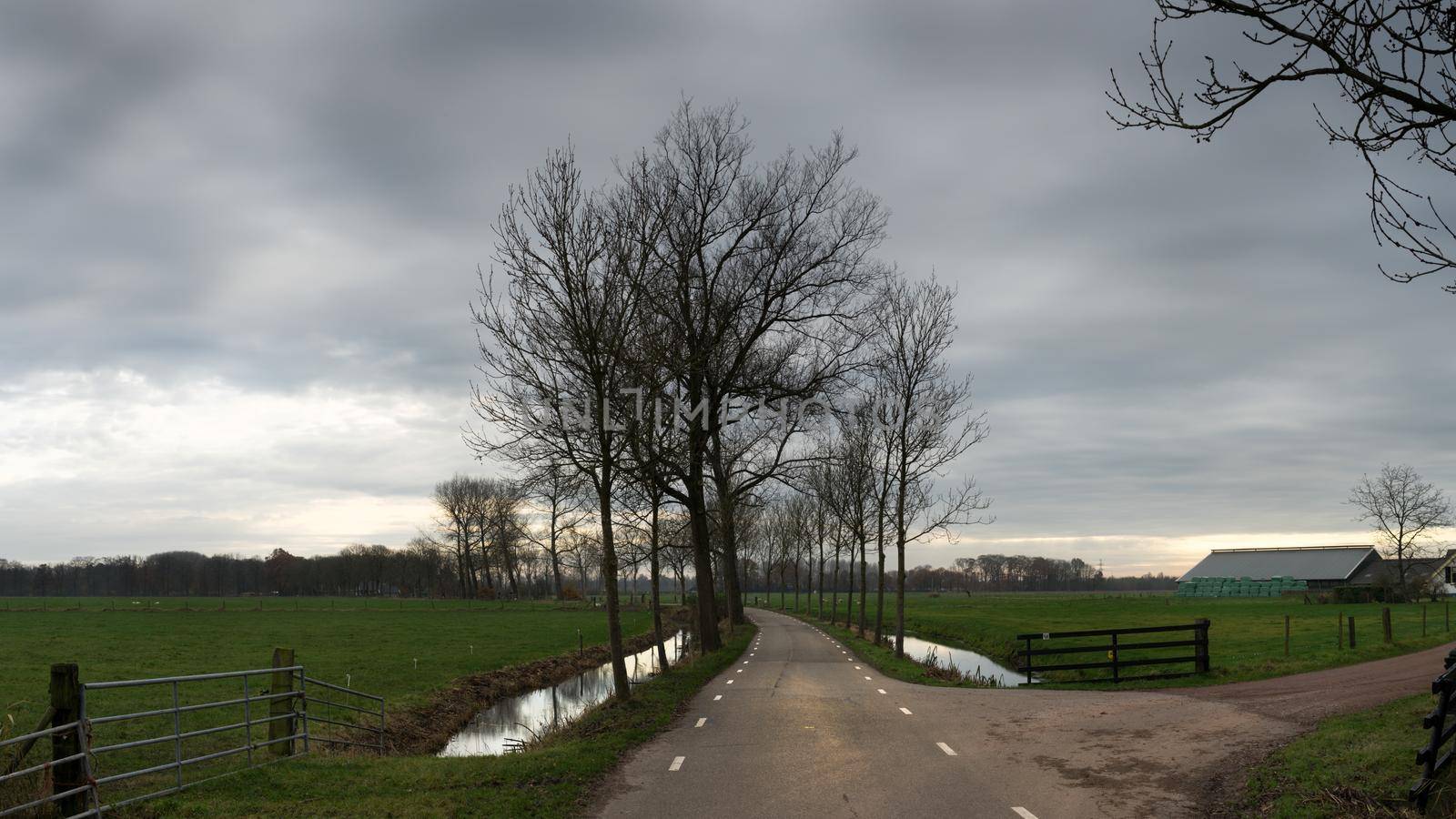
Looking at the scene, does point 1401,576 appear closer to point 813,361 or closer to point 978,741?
point 813,361

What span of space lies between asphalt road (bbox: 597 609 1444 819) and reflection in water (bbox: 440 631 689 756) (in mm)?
4758

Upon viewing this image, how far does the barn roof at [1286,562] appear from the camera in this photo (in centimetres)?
10931

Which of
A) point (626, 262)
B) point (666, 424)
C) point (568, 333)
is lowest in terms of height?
point (666, 424)

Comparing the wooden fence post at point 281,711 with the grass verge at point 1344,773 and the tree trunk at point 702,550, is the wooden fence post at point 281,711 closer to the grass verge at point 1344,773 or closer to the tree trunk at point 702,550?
the tree trunk at point 702,550

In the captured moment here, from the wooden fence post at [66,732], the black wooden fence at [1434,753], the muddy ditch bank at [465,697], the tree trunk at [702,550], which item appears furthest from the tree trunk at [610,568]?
the black wooden fence at [1434,753]

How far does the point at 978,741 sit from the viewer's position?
567 inches

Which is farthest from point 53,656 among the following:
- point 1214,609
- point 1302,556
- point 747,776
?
point 1302,556

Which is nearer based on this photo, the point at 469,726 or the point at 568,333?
the point at 568,333

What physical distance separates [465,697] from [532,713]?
2769 mm

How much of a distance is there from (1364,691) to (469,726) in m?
20.7

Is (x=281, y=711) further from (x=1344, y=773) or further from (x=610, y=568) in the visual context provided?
(x=1344, y=773)

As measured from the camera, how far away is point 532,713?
2764 cm

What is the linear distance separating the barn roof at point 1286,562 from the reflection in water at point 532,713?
10032cm

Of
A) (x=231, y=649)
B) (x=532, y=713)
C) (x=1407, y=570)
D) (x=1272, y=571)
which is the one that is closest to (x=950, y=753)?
(x=532, y=713)
